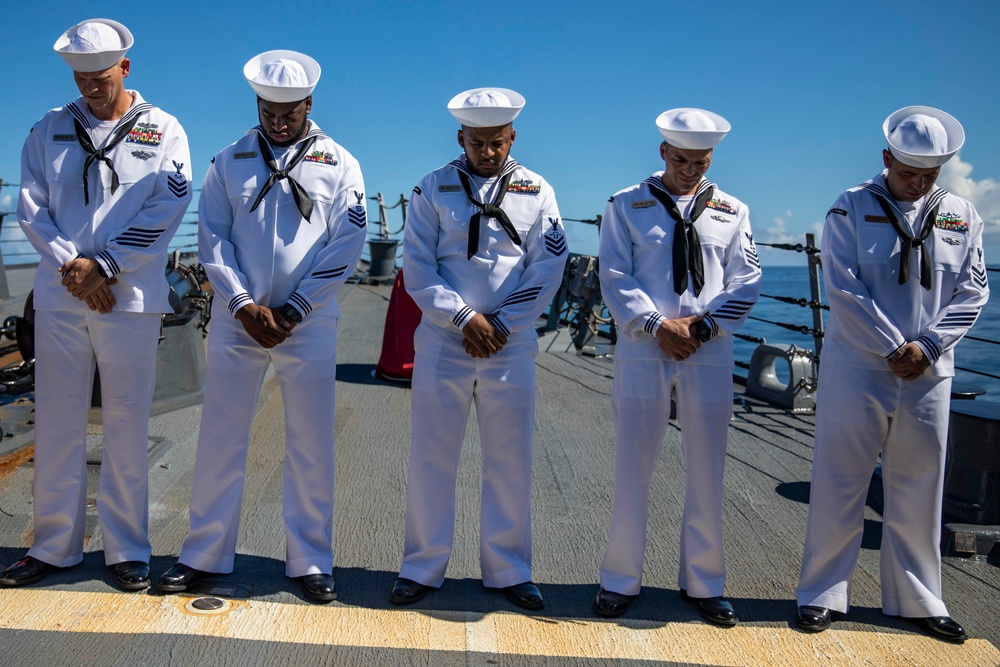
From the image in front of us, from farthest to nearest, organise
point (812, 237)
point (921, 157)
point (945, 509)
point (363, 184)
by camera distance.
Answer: point (812, 237), point (945, 509), point (363, 184), point (921, 157)

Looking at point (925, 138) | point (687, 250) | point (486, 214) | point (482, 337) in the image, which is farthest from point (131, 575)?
point (925, 138)

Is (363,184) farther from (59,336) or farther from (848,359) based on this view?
(848,359)

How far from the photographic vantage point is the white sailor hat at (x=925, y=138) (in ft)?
11.1

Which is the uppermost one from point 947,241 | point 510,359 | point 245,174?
point 245,174

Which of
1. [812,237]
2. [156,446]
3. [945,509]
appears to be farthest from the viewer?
[812,237]

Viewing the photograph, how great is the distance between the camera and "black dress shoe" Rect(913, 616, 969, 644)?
3334 millimetres

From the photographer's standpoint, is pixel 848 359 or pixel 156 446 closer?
pixel 848 359

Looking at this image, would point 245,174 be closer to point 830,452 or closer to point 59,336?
point 59,336

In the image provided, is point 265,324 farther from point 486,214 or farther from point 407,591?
point 407,591

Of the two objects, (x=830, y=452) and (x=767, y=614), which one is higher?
(x=830, y=452)

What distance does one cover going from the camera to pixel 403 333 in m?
7.18

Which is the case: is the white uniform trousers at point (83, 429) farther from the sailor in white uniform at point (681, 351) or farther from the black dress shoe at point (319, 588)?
the sailor in white uniform at point (681, 351)

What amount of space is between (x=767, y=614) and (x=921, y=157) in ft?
6.08

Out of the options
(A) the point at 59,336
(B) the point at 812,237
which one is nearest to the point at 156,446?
(A) the point at 59,336
